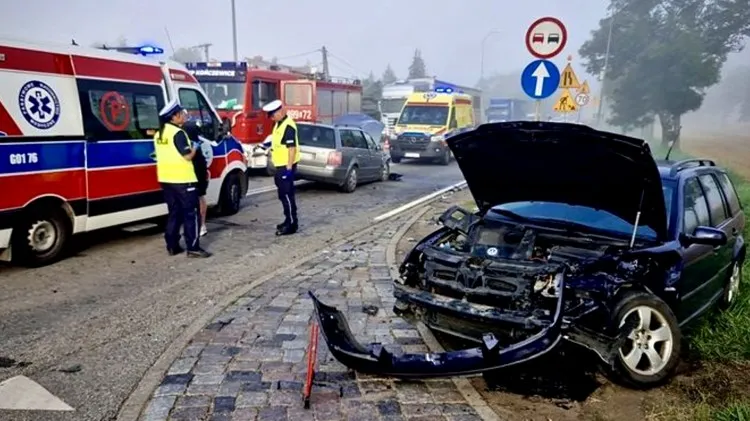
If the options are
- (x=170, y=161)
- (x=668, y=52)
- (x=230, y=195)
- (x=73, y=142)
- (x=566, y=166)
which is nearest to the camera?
(x=566, y=166)

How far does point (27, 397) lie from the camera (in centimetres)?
371

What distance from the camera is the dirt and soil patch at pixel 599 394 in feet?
12.1

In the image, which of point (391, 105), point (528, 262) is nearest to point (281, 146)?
point (528, 262)

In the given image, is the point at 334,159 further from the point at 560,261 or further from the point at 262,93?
the point at 560,261

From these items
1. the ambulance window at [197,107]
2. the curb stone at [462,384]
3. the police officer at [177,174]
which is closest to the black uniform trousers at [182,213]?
the police officer at [177,174]

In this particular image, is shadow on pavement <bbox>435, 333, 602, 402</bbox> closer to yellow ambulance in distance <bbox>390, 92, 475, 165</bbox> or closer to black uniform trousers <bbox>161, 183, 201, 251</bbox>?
black uniform trousers <bbox>161, 183, 201, 251</bbox>

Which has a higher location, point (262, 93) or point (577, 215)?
point (262, 93)

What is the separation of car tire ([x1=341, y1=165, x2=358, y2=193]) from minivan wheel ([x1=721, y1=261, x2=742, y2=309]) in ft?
28.9

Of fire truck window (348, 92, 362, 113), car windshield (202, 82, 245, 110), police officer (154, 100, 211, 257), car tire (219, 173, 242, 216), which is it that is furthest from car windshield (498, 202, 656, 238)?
fire truck window (348, 92, 362, 113)

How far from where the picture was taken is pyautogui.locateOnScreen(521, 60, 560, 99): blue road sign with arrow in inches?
319

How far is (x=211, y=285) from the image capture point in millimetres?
6219

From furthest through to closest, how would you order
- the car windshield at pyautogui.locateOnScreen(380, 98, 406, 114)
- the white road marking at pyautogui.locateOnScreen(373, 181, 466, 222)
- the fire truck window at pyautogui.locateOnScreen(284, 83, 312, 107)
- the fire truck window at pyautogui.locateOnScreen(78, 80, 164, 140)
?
the car windshield at pyautogui.locateOnScreen(380, 98, 406, 114) < the fire truck window at pyautogui.locateOnScreen(284, 83, 312, 107) < the white road marking at pyautogui.locateOnScreen(373, 181, 466, 222) < the fire truck window at pyautogui.locateOnScreen(78, 80, 164, 140)

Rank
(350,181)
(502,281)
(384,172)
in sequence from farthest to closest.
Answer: (384,172) → (350,181) → (502,281)

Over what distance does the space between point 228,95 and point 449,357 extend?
13.8 metres
